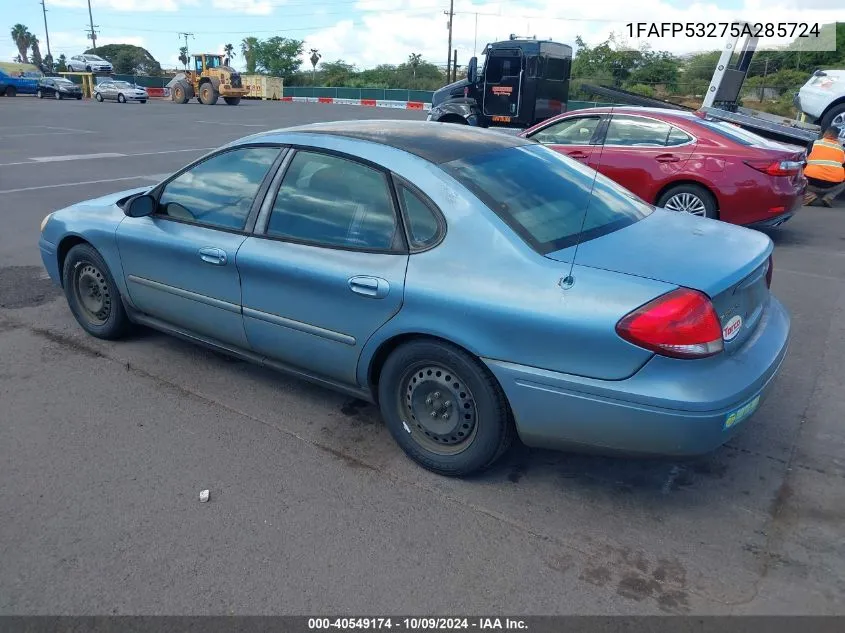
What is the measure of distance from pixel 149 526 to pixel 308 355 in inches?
44.8

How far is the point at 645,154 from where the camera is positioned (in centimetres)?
825

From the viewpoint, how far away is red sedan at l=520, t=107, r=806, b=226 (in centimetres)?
770

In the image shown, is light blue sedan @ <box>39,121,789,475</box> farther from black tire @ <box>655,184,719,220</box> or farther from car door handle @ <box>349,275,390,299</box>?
black tire @ <box>655,184,719,220</box>

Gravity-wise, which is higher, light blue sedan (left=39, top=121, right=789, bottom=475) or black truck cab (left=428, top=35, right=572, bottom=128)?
black truck cab (left=428, top=35, right=572, bottom=128)

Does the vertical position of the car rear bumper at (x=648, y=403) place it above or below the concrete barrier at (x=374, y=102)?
above

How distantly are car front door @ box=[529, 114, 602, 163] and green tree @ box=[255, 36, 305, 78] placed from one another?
94354 millimetres

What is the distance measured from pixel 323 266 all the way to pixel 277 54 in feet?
336

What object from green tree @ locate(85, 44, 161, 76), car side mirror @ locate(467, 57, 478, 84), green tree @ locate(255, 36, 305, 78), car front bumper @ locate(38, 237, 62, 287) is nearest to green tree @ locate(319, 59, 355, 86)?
green tree @ locate(255, 36, 305, 78)

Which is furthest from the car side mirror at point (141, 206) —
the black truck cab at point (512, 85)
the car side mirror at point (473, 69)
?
the car side mirror at point (473, 69)

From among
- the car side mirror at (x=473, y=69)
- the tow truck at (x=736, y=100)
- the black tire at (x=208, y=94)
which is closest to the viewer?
the tow truck at (x=736, y=100)

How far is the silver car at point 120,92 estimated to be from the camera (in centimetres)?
4147

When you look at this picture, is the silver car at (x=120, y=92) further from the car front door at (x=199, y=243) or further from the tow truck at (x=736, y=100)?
the car front door at (x=199, y=243)
